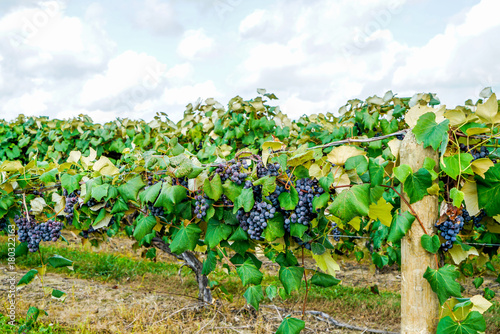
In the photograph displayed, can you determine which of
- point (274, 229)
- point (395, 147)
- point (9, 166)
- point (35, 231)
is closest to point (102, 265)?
point (35, 231)

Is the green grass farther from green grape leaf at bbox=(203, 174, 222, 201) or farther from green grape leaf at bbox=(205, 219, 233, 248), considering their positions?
green grape leaf at bbox=(203, 174, 222, 201)

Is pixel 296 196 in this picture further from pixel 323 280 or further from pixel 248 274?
pixel 323 280

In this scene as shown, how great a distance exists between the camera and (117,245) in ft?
20.2

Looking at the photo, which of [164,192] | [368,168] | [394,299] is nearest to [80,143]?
[164,192]

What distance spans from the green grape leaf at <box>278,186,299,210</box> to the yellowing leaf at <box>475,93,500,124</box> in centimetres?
81

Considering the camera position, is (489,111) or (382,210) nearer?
(489,111)

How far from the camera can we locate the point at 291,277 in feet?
6.03

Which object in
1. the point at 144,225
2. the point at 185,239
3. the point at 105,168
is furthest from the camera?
the point at 105,168

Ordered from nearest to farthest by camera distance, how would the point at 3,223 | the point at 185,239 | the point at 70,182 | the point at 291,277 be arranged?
1. the point at 291,277
2. the point at 185,239
3. the point at 70,182
4. the point at 3,223

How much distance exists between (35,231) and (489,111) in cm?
266

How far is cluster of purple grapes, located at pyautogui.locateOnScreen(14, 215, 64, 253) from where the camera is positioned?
241cm

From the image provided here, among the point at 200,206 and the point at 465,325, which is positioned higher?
the point at 200,206

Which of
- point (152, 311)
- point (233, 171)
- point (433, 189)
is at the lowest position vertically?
point (152, 311)

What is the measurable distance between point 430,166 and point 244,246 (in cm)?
94
